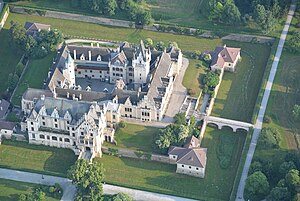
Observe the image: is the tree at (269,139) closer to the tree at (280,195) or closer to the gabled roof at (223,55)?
the tree at (280,195)

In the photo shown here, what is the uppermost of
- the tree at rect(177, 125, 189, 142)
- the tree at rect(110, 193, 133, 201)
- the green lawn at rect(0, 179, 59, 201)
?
the tree at rect(177, 125, 189, 142)

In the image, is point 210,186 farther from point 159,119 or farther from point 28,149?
point 28,149

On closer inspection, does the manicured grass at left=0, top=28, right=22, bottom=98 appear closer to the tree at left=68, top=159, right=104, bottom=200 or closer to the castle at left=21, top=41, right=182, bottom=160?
the castle at left=21, top=41, right=182, bottom=160

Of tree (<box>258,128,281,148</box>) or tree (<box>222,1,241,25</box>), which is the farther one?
tree (<box>222,1,241,25</box>)

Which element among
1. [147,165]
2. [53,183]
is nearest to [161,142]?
[147,165]

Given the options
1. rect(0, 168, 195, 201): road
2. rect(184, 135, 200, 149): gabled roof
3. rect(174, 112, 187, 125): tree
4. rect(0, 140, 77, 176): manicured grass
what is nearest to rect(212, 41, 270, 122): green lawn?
rect(174, 112, 187, 125): tree

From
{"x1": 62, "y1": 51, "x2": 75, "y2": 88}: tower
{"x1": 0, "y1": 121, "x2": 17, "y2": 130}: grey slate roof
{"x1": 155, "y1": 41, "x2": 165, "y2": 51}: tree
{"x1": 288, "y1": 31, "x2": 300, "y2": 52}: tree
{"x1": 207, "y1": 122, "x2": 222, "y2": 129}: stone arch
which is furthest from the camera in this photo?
{"x1": 155, "y1": 41, "x2": 165, "y2": 51}: tree

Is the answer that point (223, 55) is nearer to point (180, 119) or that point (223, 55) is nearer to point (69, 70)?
point (180, 119)

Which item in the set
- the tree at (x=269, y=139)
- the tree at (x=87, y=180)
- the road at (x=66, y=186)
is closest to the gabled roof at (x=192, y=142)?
the road at (x=66, y=186)
